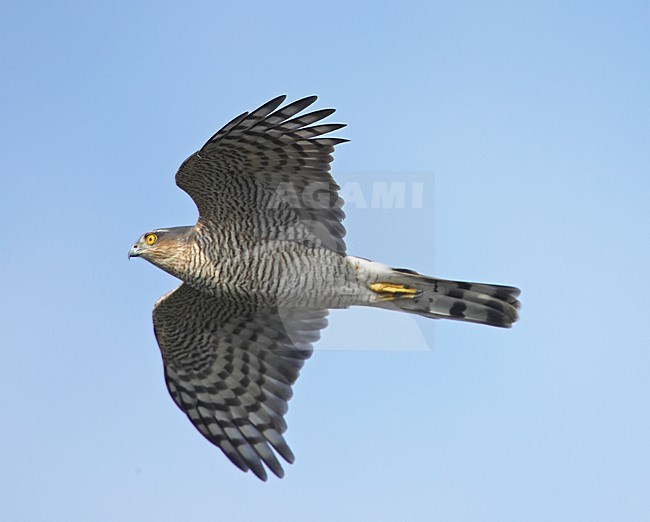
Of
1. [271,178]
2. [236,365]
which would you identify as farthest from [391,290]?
[236,365]

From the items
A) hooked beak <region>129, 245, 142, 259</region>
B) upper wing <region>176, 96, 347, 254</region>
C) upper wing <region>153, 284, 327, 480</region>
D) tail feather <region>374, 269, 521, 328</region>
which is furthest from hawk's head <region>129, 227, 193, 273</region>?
tail feather <region>374, 269, 521, 328</region>

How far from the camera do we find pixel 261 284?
8.71 meters

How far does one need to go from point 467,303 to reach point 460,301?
0.24 ft

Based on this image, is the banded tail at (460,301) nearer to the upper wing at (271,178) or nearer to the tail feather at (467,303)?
the tail feather at (467,303)

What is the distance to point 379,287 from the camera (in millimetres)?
8891

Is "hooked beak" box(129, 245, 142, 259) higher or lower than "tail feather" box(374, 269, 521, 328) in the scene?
higher

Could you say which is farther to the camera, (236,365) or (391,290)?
(236,365)

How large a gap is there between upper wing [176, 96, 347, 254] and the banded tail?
891 mm

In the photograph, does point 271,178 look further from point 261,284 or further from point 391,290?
point 391,290

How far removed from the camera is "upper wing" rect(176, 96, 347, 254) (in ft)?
25.8

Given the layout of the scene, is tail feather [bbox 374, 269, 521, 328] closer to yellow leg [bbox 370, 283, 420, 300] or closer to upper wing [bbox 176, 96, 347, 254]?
yellow leg [bbox 370, 283, 420, 300]

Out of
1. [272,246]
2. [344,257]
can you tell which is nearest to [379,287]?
[344,257]

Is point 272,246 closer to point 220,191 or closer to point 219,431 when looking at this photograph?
point 220,191

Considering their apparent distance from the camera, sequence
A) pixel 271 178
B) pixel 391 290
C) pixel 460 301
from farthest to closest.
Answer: pixel 460 301 → pixel 391 290 → pixel 271 178
